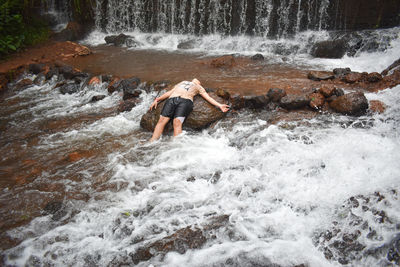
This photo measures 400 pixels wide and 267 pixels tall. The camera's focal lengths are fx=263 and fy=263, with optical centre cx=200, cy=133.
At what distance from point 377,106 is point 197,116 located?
3563 mm

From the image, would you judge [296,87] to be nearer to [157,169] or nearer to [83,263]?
[157,169]

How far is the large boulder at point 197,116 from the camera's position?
17.8 ft

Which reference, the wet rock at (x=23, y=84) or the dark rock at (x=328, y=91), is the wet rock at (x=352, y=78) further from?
the wet rock at (x=23, y=84)

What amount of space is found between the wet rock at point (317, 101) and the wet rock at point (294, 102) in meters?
0.10

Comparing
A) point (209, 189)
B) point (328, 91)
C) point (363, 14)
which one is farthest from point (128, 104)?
point (363, 14)

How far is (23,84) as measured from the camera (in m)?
8.89

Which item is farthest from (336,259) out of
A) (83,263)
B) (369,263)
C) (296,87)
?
(296,87)

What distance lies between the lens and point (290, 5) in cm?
1036

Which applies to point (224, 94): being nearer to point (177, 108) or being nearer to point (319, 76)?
point (177, 108)

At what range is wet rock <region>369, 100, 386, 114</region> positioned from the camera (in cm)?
513

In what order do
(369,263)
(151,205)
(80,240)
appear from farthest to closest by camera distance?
(151,205), (80,240), (369,263)

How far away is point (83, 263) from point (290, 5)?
10993mm

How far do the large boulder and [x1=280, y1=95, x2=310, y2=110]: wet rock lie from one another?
129 cm

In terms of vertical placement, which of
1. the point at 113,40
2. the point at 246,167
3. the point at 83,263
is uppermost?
the point at 113,40
